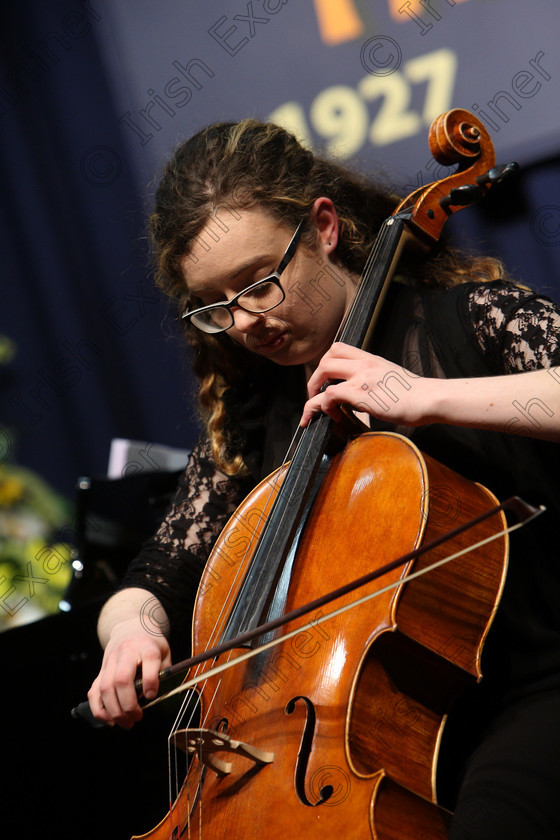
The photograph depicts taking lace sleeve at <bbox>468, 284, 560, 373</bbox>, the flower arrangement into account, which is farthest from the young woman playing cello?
the flower arrangement

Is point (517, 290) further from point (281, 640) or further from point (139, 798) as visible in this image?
point (139, 798)

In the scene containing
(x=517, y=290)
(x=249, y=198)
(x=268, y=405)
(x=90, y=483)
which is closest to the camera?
(x=517, y=290)

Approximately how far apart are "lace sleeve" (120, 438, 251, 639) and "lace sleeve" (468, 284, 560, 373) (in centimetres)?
53

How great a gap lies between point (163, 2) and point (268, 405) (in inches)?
54.9

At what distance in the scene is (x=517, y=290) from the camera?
3.41ft

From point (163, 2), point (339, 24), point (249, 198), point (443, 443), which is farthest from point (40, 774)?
point (163, 2)

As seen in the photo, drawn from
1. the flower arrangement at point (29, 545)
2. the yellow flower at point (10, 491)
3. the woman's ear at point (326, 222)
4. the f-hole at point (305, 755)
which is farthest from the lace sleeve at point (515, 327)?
the yellow flower at point (10, 491)

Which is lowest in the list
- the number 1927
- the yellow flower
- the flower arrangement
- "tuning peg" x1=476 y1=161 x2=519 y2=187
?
the flower arrangement

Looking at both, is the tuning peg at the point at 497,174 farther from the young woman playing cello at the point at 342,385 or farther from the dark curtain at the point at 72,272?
the dark curtain at the point at 72,272

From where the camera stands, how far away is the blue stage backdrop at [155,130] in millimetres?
1553

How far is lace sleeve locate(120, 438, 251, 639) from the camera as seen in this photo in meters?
1.25

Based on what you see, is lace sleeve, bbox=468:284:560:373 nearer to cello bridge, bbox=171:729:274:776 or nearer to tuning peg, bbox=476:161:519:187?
tuning peg, bbox=476:161:519:187

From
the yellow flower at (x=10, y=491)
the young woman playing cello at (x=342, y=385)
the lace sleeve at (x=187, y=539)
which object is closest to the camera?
the young woman playing cello at (x=342, y=385)

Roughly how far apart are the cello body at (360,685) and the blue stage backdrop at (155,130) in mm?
883
